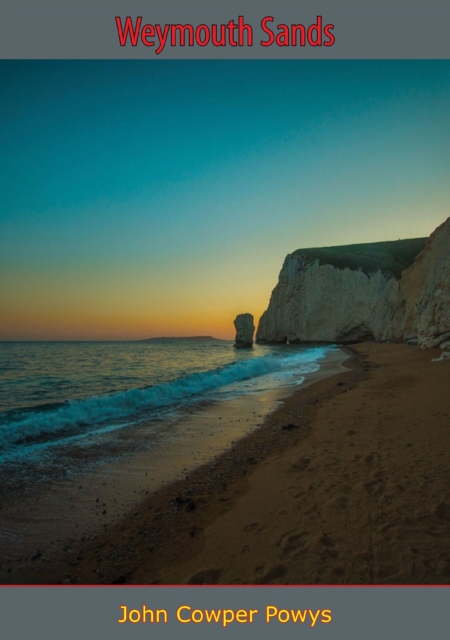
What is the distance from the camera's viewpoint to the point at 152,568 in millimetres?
2850

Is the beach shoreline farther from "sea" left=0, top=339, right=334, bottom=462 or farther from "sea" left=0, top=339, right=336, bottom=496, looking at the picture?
"sea" left=0, top=339, right=334, bottom=462

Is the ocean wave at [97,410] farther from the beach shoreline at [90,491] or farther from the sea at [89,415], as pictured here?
the beach shoreline at [90,491]

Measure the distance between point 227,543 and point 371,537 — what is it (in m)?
1.35

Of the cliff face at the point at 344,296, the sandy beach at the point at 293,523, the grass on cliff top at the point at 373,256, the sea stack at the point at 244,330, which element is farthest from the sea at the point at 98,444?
the sea stack at the point at 244,330

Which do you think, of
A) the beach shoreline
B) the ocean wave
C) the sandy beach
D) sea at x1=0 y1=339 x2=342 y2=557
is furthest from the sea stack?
the sandy beach

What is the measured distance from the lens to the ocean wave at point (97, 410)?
7.42 metres

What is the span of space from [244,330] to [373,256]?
29631 mm

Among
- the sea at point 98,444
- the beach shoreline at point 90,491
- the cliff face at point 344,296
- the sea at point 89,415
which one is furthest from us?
the cliff face at point 344,296

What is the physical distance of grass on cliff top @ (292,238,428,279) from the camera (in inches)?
2160

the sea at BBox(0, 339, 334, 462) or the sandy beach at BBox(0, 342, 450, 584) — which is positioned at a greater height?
the sandy beach at BBox(0, 342, 450, 584)

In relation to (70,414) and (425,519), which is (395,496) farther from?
(70,414)

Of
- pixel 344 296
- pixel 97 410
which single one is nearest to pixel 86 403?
pixel 97 410

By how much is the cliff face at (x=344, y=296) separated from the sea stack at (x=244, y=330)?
14.3 ft

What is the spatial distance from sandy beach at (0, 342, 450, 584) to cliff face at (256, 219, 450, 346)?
31090 millimetres
